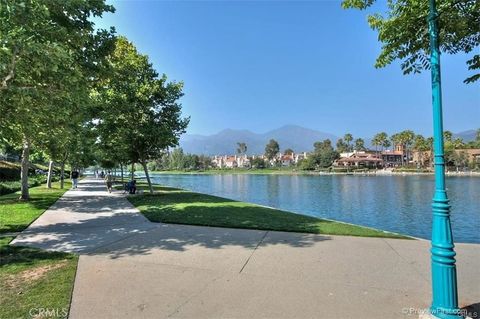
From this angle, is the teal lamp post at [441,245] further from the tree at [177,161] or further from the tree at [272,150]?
the tree at [272,150]

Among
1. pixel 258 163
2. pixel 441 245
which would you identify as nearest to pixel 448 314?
pixel 441 245

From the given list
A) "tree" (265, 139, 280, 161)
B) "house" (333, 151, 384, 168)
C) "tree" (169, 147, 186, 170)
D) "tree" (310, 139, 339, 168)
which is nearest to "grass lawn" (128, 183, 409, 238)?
"tree" (310, 139, 339, 168)

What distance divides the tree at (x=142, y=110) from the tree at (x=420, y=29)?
15960mm

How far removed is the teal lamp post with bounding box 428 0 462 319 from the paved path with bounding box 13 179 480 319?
1.31ft

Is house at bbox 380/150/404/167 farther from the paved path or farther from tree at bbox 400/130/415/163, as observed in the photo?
the paved path

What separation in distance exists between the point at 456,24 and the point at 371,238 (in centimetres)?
525

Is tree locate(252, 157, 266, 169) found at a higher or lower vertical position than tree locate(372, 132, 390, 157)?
lower

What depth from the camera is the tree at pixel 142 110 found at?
19.9m

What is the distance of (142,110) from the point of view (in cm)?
2084

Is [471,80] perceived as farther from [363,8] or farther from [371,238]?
[371,238]

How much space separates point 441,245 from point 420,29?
331cm

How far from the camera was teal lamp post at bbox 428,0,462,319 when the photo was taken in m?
3.96

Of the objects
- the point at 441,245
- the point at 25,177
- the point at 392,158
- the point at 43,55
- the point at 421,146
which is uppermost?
the point at 421,146

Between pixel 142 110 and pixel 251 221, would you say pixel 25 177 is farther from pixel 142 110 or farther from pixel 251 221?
pixel 251 221
